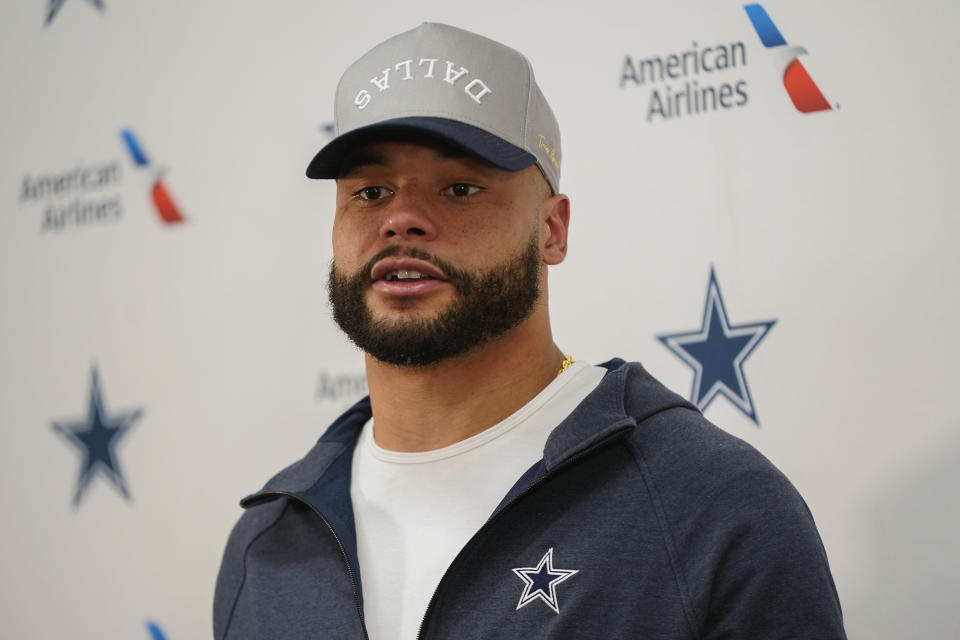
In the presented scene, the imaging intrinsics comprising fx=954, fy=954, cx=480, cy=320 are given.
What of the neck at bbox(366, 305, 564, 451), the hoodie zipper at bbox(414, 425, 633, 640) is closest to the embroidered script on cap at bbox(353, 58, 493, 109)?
the neck at bbox(366, 305, 564, 451)

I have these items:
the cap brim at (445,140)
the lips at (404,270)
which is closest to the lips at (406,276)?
the lips at (404,270)

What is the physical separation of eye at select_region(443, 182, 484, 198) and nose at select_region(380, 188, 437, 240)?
3 cm

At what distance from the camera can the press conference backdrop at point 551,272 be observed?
122cm

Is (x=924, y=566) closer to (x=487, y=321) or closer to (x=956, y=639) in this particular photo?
(x=956, y=639)

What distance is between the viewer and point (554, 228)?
3.71 ft

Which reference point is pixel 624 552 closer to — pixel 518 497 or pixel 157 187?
pixel 518 497

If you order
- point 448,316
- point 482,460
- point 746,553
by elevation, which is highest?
point 448,316

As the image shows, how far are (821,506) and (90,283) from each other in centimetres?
138

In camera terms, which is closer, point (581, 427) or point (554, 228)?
point (581, 427)

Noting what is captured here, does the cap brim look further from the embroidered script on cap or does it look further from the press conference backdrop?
the press conference backdrop

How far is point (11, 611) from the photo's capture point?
189 centimetres

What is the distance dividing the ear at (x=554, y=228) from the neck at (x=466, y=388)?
0.25 feet

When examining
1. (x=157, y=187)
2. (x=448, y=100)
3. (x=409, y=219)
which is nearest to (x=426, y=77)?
(x=448, y=100)

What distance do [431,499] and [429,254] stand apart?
0.85ft
